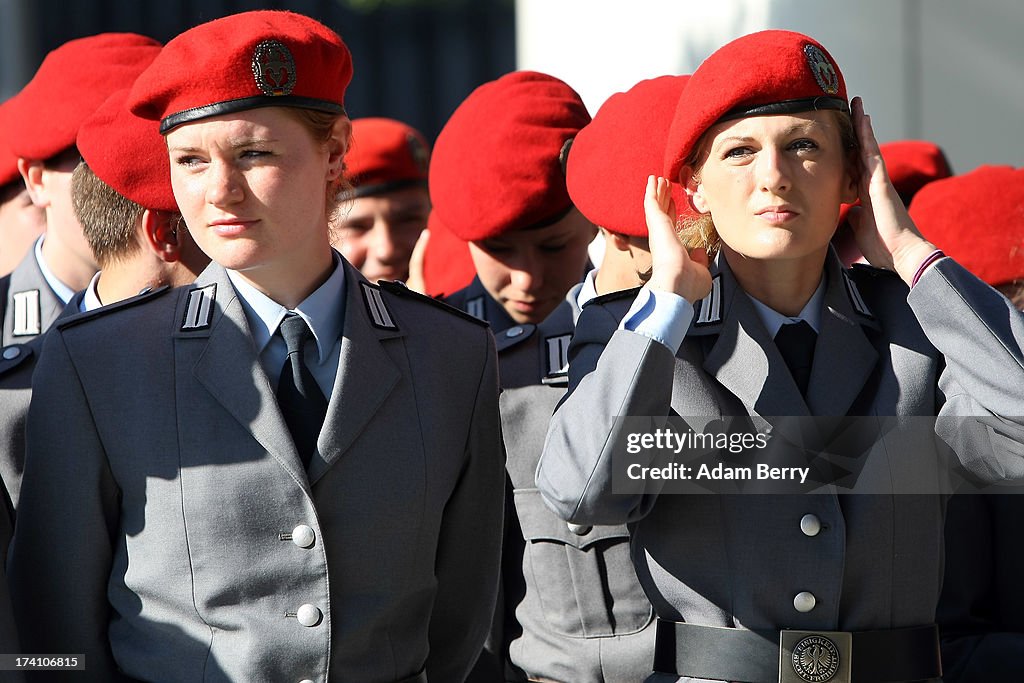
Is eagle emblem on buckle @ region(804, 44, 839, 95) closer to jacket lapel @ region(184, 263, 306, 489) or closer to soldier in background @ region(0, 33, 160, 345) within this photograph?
jacket lapel @ region(184, 263, 306, 489)

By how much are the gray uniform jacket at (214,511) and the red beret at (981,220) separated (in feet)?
6.31

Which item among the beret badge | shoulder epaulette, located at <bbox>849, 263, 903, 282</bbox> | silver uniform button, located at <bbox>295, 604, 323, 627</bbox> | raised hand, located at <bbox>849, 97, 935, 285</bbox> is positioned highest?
the beret badge

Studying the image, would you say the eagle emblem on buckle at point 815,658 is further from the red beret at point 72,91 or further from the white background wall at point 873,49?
the white background wall at point 873,49

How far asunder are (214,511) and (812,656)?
114 centimetres

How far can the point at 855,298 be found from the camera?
3.13 metres

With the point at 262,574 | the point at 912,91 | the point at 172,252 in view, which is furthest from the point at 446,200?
the point at 912,91

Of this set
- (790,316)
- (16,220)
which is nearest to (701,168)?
(790,316)

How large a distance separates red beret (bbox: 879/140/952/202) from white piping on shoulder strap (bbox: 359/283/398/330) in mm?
2545

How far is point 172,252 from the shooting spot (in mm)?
3727

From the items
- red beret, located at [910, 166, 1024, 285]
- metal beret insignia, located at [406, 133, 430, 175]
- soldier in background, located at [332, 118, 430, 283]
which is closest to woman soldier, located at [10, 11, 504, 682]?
red beret, located at [910, 166, 1024, 285]

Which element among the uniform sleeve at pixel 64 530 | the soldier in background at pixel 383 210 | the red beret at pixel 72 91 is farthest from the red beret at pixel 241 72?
the soldier in background at pixel 383 210

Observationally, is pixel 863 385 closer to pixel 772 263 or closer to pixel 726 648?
pixel 772 263

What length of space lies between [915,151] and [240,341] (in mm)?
3115

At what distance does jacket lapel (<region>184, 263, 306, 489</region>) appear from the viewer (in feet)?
9.29
